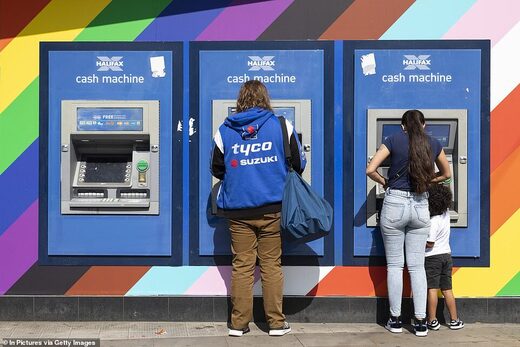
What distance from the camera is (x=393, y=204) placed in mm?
5930

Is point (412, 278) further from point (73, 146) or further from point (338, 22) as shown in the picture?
point (73, 146)

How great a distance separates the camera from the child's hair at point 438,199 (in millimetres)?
6062

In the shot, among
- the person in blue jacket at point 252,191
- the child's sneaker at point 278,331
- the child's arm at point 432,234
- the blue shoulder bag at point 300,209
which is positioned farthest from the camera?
the child's arm at point 432,234

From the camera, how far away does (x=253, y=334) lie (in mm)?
6051

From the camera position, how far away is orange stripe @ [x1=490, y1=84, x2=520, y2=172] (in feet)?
20.9

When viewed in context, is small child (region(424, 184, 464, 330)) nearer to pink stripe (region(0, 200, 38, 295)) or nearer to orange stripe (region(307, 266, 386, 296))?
orange stripe (region(307, 266, 386, 296))

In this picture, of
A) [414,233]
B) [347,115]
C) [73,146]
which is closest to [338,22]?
[347,115]

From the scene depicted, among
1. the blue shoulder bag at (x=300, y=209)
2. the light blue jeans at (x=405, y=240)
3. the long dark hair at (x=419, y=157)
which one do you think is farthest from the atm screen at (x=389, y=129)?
the blue shoulder bag at (x=300, y=209)

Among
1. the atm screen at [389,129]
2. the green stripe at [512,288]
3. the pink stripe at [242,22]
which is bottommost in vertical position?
the green stripe at [512,288]

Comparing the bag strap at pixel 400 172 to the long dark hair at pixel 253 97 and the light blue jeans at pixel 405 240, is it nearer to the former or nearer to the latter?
the light blue jeans at pixel 405 240

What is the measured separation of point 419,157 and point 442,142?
0.61 meters

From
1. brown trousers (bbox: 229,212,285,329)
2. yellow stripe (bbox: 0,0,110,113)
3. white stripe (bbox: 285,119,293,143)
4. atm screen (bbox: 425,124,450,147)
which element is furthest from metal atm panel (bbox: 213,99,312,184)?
yellow stripe (bbox: 0,0,110,113)

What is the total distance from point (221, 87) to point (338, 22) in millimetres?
1107

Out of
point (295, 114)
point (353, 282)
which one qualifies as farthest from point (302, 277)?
point (295, 114)
